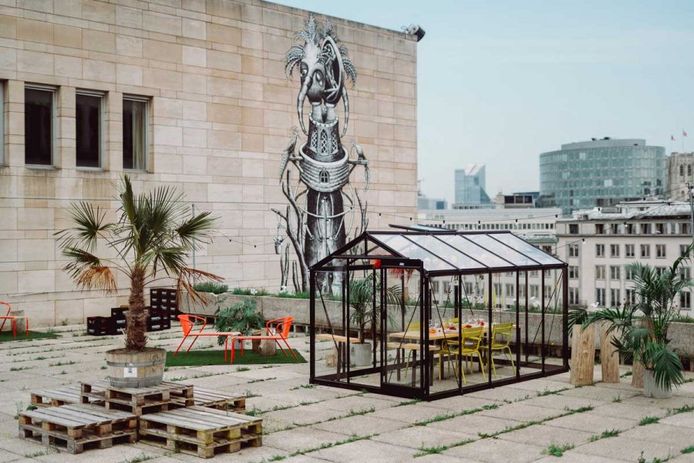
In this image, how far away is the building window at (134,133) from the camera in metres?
31.1

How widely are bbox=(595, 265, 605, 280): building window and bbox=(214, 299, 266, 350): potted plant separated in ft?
327

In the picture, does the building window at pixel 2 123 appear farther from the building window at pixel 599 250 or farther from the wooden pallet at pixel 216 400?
the building window at pixel 599 250

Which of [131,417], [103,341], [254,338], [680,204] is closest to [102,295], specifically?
[103,341]

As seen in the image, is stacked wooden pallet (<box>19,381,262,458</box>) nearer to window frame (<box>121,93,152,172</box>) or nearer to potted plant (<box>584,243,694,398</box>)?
potted plant (<box>584,243,694,398</box>)

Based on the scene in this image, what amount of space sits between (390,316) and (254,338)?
11.9ft

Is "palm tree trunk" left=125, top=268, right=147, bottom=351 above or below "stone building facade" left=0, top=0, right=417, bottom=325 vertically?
below

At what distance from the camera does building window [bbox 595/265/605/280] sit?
117 metres

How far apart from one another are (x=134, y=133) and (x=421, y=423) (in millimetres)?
20015

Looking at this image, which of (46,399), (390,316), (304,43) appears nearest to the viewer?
(46,399)

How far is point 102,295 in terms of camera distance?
2991cm

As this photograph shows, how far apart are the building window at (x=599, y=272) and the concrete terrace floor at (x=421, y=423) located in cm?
10160

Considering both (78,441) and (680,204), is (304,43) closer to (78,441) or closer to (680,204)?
(78,441)

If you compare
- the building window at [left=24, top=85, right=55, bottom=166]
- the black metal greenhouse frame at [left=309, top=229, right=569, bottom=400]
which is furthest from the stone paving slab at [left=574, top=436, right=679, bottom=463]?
the building window at [left=24, top=85, right=55, bottom=166]

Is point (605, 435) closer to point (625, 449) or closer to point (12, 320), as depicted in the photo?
point (625, 449)
